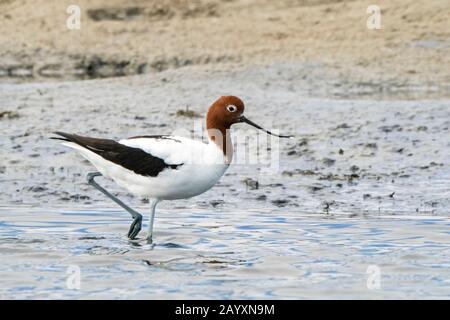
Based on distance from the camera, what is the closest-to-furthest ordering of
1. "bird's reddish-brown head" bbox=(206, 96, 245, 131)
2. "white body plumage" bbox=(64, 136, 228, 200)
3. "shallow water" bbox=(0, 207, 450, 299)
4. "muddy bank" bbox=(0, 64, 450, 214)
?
1. "shallow water" bbox=(0, 207, 450, 299)
2. "white body plumage" bbox=(64, 136, 228, 200)
3. "bird's reddish-brown head" bbox=(206, 96, 245, 131)
4. "muddy bank" bbox=(0, 64, 450, 214)

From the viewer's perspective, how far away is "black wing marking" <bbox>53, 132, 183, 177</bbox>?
8242 millimetres

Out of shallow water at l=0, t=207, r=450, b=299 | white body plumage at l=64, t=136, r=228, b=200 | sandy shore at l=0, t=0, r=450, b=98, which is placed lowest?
shallow water at l=0, t=207, r=450, b=299

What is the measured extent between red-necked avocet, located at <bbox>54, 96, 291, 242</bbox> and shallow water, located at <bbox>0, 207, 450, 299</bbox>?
0.41 m

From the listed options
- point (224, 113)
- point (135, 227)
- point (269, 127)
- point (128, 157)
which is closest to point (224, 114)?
Answer: point (224, 113)

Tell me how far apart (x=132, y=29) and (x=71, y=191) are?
724 cm

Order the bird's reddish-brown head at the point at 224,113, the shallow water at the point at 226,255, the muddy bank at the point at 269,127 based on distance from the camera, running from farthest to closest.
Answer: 1. the muddy bank at the point at 269,127
2. the bird's reddish-brown head at the point at 224,113
3. the shallow water at the point at 226,255

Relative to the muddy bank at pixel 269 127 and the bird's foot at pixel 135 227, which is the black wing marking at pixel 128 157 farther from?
the muddy bank at pixel 269 127

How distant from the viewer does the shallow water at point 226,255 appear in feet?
22.9

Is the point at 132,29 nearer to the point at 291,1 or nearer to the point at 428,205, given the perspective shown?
the point at 291,1

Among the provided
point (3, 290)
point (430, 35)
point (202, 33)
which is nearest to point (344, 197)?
point (3, 290)

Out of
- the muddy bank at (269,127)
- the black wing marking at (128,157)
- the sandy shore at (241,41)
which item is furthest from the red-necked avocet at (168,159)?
the sandy shore at (241,41)

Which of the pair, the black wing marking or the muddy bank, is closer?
the black wing marking

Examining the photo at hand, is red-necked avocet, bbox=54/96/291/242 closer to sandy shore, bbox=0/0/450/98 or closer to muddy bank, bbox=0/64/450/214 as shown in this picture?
muddy bank, bbox=0/64/450/214

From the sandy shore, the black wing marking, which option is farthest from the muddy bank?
the black wing marking
